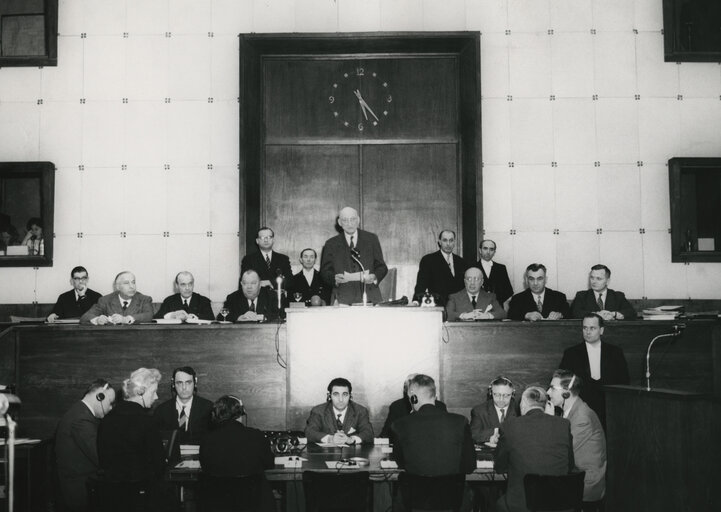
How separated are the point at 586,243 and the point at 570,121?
5.00 feet

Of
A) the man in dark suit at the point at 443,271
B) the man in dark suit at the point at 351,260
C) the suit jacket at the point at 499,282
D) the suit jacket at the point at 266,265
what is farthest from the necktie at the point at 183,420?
the suit jacket at the point at 499,282

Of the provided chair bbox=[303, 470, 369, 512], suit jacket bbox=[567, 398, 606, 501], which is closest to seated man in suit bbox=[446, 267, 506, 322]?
suit jacket bbox=[567, 398, 606, 501]

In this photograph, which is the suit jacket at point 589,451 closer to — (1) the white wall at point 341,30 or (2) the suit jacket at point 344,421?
(2) the suit jacket at point 344,421

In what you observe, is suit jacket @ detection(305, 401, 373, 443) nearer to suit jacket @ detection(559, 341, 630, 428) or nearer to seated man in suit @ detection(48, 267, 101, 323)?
suit jacket @ detection(559, 341, 630, 428)

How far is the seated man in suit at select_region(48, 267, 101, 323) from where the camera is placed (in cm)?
937

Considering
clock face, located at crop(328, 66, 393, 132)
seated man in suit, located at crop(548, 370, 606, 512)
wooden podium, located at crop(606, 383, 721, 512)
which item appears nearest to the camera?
wooden podium, located at crop(606, 383, 721, 512)

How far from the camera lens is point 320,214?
10312 millimetres

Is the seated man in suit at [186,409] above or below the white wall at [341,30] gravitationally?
below

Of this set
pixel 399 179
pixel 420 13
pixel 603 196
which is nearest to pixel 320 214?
pixel 399 179

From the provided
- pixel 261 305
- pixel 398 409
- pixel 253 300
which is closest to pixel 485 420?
pixel 398 409

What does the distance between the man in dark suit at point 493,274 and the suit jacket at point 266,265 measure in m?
2.22

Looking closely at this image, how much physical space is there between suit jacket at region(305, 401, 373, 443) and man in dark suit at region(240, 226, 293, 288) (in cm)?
235

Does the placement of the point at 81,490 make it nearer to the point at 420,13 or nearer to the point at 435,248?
the point at 435,248

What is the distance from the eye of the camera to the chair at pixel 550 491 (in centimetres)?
527
